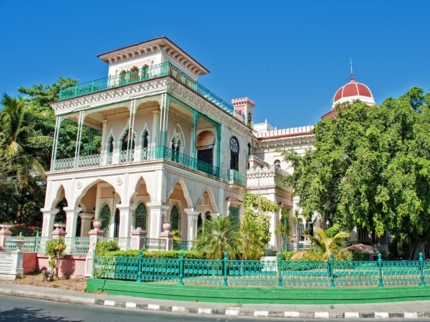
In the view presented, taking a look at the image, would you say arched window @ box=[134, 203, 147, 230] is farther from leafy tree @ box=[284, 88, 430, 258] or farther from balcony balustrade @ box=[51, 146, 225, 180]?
leafy tree @ box=[284, 88, 430, 258]

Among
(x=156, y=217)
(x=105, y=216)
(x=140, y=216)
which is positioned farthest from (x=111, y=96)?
(x=156, y=217)

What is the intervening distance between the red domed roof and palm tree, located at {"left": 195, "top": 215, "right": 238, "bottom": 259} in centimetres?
1746

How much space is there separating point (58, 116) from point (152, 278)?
40.9 feet

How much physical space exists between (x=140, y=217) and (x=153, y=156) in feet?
12.9

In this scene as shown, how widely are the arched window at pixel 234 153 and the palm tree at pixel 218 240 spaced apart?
29.6ft

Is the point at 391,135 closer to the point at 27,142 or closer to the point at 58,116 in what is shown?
the point at 58,116

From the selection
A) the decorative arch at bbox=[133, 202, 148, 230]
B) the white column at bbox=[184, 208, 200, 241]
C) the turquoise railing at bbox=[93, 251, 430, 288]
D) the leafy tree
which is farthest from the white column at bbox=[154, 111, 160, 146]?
the turquoise railing at bbox=[93, 251, 430, 288]

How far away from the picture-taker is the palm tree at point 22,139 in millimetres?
21789

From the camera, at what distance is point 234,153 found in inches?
887

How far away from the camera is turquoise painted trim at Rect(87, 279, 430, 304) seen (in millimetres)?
9500

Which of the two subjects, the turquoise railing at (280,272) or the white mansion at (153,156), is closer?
the turquoise railing at (280,272)

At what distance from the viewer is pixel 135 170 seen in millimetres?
16812

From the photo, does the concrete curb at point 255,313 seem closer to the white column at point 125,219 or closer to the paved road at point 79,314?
the paved road at point 79,314

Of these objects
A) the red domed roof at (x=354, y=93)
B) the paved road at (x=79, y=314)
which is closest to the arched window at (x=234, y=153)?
the red domed roof at (x=354, y=93)
